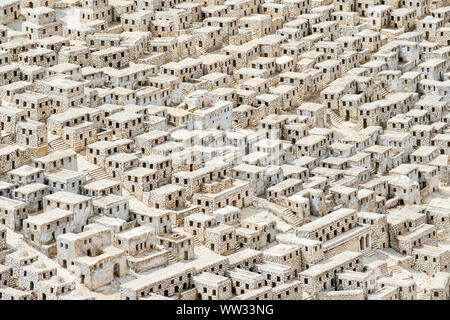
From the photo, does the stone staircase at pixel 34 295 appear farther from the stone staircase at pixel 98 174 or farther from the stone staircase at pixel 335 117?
the stone staircase at pixel 335 117

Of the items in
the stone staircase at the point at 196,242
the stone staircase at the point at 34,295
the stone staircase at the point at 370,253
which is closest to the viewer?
the stone staircase at the point at 34,295

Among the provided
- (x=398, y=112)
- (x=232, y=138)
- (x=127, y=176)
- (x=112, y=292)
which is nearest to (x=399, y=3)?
(x=398, y=112)

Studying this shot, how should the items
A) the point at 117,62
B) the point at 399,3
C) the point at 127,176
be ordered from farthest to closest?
the point at 399,3 < the point at 117,62 < the point at 127,176

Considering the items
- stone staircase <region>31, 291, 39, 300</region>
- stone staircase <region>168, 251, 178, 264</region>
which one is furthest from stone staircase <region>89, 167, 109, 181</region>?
stone staircase <region>31, 291, 39, 300</region>

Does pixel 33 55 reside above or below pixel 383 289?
above

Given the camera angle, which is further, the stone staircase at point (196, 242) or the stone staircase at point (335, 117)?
the stone staircase at point (335, 117)

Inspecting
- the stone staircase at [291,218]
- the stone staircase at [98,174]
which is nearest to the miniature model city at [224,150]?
the stone staircase at [291,218]

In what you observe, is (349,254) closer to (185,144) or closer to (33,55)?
(185,144)

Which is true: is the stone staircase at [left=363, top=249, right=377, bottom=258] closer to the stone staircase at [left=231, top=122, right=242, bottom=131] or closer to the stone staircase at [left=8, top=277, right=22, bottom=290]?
the stone staircase at [left=231, top=122, right=242, bottom=131]
